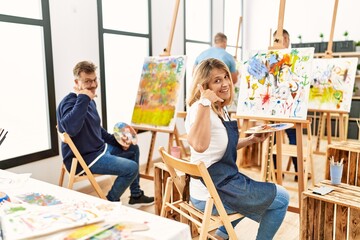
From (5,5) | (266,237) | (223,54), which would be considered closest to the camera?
(266,237)

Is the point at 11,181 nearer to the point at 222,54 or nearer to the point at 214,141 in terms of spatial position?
the point at 214,141

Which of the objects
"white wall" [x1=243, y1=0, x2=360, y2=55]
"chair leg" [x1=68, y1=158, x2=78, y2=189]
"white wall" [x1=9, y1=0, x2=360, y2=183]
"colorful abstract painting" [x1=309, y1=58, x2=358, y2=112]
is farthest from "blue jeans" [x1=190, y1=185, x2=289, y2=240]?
"white wall" [x1=243, y1=0, x2=360, y2=55]

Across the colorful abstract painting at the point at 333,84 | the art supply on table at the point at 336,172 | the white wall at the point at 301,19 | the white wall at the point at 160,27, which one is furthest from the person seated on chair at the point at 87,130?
the white wall at the point at 301,19

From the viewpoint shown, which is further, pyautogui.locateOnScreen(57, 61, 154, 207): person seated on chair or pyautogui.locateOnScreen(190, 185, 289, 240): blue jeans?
pyautogui.locateOnScreen(57, 61, 154, 207): person seated on chair

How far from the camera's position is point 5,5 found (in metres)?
2.47

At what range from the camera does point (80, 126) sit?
2229mm

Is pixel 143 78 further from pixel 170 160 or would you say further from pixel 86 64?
pixel 170 160

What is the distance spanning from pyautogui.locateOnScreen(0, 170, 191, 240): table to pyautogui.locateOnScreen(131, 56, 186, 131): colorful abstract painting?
163cm

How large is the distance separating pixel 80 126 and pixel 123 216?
1.24 metres

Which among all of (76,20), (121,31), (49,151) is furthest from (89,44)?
(49,151)

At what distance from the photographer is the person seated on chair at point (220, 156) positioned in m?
1.58

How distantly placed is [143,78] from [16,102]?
1153 mm

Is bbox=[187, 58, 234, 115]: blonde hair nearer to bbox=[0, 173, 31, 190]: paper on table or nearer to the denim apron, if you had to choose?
the denim apron

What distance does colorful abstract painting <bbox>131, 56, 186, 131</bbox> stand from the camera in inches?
118
